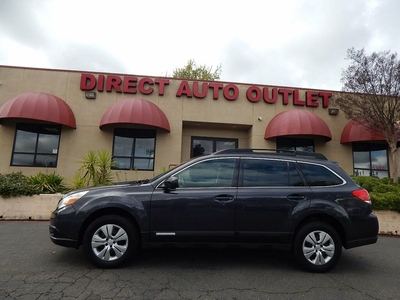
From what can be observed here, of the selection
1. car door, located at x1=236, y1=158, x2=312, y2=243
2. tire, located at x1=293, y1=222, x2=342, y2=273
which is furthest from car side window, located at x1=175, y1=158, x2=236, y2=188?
tire, located at x1=293, y1=222, x2=342, y2=273

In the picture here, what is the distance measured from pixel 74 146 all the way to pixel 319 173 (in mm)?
10014

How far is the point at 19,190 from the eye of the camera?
7.90 m

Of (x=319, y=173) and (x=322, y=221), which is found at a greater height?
(x=319, y=173)

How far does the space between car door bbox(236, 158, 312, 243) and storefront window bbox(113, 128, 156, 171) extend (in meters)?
7.85

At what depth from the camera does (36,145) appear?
10930 mm

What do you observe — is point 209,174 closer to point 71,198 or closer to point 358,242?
point 71,198

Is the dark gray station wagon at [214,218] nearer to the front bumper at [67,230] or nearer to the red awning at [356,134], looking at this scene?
the front bumper at [67,230]

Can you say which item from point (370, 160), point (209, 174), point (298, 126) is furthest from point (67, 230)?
point (370, 160)

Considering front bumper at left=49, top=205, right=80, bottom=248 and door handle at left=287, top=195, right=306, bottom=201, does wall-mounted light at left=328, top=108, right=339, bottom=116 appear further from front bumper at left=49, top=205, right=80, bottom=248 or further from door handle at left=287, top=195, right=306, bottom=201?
front bumper at left=49, top=205, right=80, bottom=248

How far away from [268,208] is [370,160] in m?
10.9

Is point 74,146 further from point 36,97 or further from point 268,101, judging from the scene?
point 268,101

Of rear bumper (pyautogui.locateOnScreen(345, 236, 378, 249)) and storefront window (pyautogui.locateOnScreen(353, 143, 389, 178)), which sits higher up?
storefront window (pyautogui.locateOnScreen(353, 143, 389, 178))

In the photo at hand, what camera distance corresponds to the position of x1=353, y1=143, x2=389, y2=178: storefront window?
1212cm

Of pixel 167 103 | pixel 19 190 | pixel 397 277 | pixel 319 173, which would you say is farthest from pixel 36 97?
pixel 397 277
